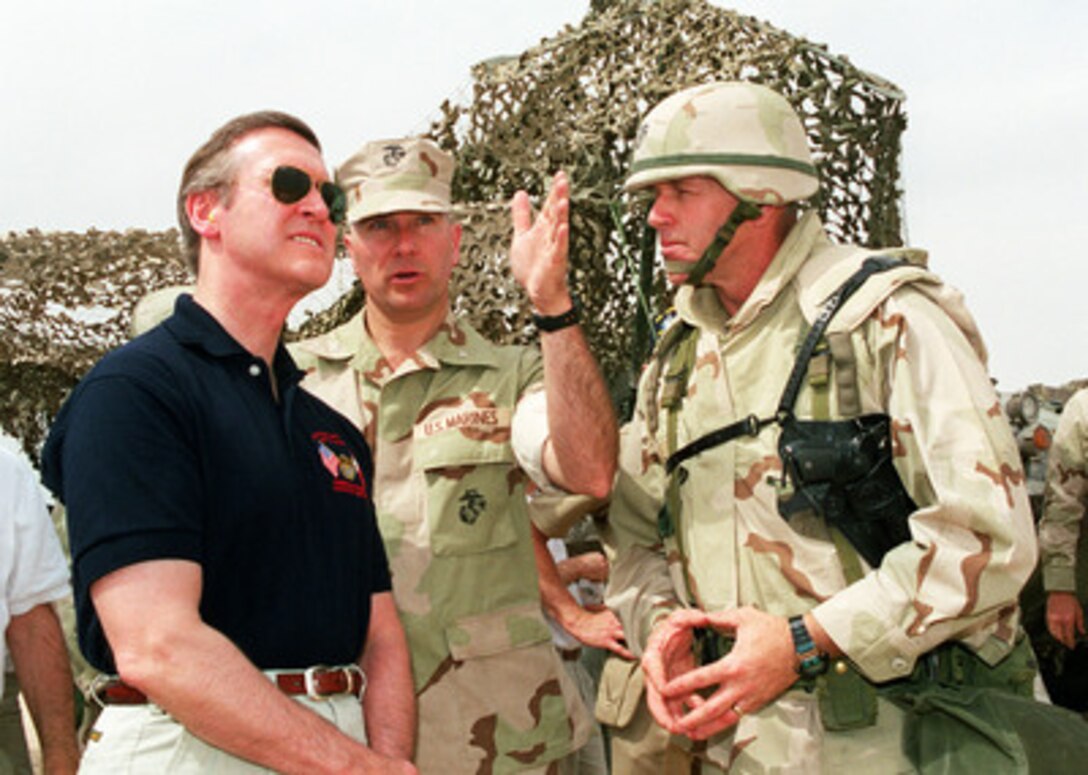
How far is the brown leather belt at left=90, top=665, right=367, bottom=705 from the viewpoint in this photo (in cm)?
212

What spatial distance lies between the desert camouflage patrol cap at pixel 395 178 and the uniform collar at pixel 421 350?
362 mm

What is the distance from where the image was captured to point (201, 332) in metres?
2.28

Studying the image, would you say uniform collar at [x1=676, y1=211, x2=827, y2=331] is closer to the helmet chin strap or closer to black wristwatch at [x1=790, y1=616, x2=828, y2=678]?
the helmet chin strap

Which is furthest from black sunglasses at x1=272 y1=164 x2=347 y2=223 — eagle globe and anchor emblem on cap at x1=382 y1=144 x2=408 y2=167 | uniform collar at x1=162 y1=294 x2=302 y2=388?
eagle globe and anchor emblem on cap at x1=382 y1=144 x2=408 y2=167

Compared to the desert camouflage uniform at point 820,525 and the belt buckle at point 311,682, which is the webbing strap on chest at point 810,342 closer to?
the desert camouflage uniform at point 820,525

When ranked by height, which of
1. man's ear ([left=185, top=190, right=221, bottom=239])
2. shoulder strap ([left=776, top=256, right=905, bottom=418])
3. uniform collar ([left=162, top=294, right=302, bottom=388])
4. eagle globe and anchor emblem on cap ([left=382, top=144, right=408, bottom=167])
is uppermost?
eagle globe and anchor emblem on cap ([left=382, top=144, right=408, bottom=167])

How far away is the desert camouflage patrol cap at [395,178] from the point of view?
3561mm

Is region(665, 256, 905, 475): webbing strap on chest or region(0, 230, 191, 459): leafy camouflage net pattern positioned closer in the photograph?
region(665, 256, 905, 475): webbing strap on chest

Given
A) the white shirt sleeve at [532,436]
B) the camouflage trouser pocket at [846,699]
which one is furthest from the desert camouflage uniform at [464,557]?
the camouflage trouser pocket at [846,699]

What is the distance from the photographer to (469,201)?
245 inches

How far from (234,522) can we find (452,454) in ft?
4.39

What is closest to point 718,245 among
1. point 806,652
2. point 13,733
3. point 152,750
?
point 806,652

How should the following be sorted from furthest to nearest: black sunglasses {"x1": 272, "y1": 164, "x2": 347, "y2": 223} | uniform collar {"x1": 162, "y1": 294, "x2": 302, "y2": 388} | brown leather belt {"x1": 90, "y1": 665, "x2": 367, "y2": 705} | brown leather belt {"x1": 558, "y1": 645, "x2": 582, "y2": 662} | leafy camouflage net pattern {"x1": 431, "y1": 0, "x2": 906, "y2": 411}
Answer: leafy camouflage net pattern {"x1": 431, "y1": 0, "x2": 906, "y2": 411}, brown leather belt {"x1": 558, "y1": 645, "x2": 582, "y2": 662}, black sunglasses {"x1": 272, "y1": 164, "x2": 347, "y2": 223}, uniform collar {"x1": 162, "y1": 294, "x2": 302, "y2": 388}, brown leather belt {"x1": 90, "y1": 665, "x2": 367, "y2": 705}

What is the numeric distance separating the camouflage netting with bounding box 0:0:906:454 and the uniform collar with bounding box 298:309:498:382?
161cm
